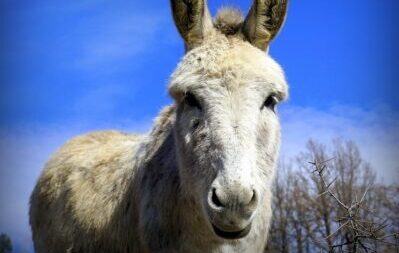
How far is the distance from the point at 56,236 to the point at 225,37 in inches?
137

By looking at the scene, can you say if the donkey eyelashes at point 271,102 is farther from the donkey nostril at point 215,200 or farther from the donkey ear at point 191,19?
the donkey nostril at point 215,200

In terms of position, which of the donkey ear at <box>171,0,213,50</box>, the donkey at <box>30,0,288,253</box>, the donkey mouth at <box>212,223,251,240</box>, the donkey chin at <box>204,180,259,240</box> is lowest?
the donkey mouth at <box>212,223,251,240</box>

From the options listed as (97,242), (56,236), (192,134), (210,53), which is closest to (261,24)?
(210,53)

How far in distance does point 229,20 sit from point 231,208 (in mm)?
2265

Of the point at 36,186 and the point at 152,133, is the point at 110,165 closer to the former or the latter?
the point at 152,133

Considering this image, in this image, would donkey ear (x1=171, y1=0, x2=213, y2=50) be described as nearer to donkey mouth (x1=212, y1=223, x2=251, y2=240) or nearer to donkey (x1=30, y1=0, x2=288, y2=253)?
donkey (x1=30, y1=0, x2=288, y2=253)

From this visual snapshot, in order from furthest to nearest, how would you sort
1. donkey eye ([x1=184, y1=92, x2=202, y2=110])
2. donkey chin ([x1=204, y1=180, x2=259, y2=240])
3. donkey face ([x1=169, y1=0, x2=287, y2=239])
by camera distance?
donkey eye ([x1=184, y1=92, x2=202, y2=110]) → donkey face ([x1=169, y1=0, x2=287, y2=239]) → donkey chin ([x1=204, y1=180, x2=259, y2=240])

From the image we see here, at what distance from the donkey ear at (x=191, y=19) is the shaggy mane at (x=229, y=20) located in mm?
228

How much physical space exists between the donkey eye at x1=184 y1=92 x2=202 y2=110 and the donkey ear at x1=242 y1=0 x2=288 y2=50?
3.20 feet

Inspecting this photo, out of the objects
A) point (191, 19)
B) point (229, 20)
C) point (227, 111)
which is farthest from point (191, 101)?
point (229, 20)

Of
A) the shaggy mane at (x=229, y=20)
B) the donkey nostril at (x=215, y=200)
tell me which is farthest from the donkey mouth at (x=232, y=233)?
the shaggy mane at (x=229, y=20)

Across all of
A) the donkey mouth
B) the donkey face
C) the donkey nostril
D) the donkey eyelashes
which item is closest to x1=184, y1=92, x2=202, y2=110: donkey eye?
the donkey face

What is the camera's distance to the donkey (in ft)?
11.9

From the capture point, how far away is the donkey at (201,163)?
11.9ft
